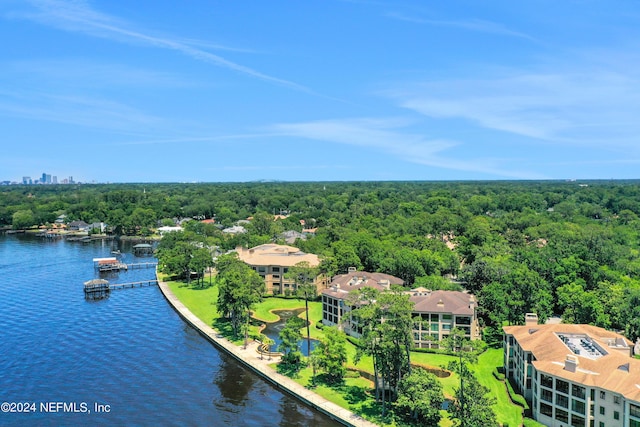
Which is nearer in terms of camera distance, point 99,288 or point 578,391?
point 578,391

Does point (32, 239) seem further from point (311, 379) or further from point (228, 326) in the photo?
point (311, 379)

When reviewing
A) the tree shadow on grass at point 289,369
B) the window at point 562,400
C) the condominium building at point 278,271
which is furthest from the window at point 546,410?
the condominium building at point 278,271

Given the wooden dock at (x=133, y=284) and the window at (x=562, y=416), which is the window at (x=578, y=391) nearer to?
the window at (x=562, y=416)

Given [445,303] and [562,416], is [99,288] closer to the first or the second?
[445,303]

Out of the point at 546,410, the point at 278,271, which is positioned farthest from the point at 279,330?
the point at 546,410

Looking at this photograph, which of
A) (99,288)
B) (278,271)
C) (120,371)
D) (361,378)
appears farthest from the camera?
(99,288)

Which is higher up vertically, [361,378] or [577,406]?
[577,406]

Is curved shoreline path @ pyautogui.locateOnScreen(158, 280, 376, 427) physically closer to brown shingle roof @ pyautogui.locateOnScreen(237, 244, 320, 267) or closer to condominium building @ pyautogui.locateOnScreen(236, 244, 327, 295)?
condominium building @ pyautogui.locateOnScreen(236, 244, 327, 295)

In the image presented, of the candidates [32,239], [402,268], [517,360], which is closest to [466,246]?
[402,268]
